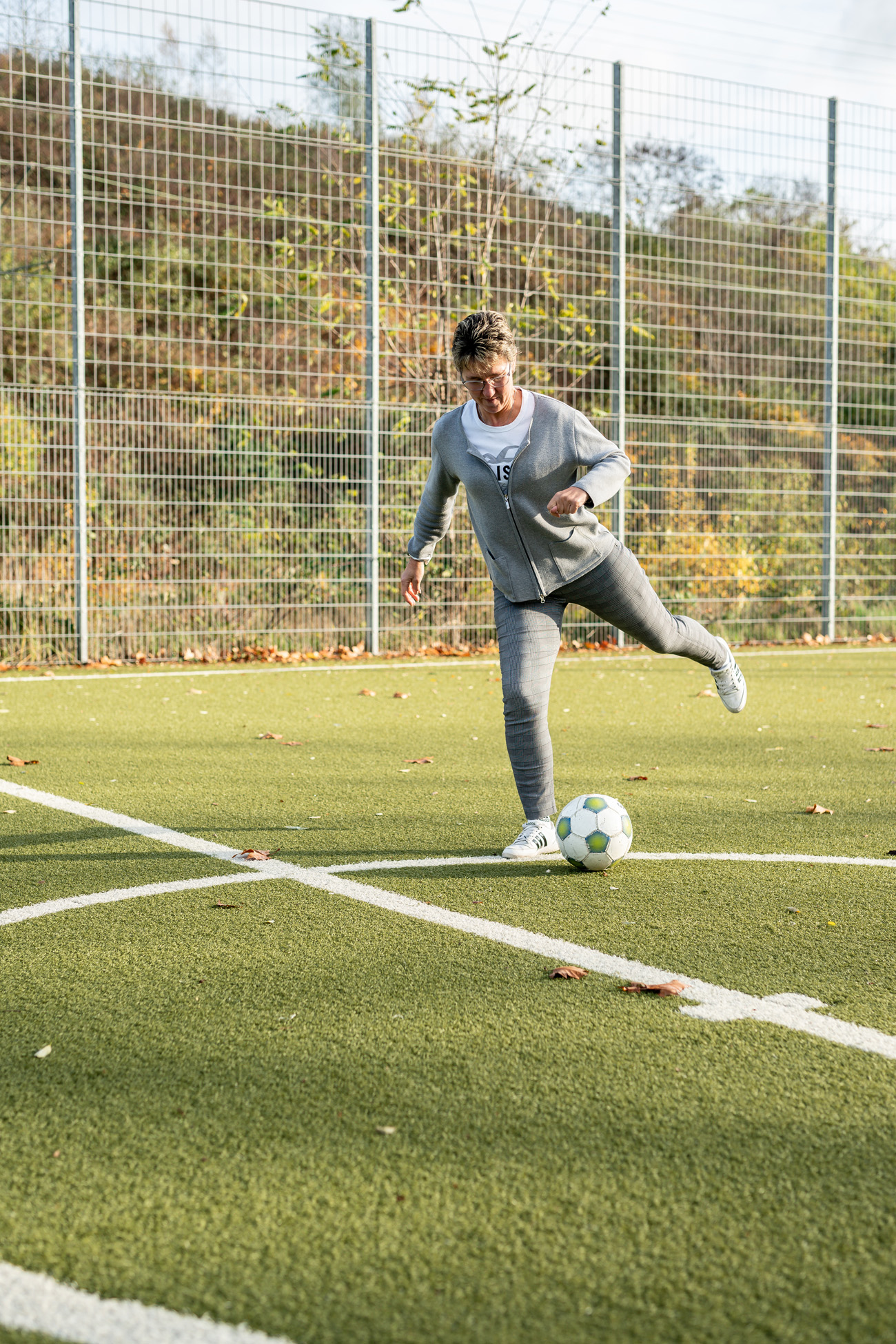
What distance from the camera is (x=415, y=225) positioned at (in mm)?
13078

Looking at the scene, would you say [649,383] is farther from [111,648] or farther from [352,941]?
[352,941]

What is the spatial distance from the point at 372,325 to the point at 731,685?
8.21 meters

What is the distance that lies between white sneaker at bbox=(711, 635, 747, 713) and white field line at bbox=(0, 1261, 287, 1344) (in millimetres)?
4112

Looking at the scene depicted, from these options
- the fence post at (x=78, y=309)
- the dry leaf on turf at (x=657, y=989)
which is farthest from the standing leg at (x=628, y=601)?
the fence post at (x=78, y=309)

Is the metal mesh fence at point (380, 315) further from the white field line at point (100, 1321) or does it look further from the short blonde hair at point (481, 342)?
the white field line at point (100, 1321)

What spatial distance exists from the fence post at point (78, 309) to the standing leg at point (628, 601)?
747cm

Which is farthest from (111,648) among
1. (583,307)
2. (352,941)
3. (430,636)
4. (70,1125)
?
(70,1125)

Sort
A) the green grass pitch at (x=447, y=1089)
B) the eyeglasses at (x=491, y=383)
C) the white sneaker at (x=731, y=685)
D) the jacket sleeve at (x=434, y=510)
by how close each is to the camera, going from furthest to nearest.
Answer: the white sneaker at (x=731, y=685) → the jacket sleeve at (x=434, y=510) → the eyeglasses at (x=491, y=383) → the green grass pitch at (x=447, y=1089)

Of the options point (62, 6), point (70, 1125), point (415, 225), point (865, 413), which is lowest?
point (70, 1125)

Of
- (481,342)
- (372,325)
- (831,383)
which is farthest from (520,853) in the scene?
(831,383)

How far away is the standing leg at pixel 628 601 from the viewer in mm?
4723

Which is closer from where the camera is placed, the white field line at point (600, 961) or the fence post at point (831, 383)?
the white field line at point (600, 961)

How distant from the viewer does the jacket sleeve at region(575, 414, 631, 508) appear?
443 cm

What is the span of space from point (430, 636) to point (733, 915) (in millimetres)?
9490
